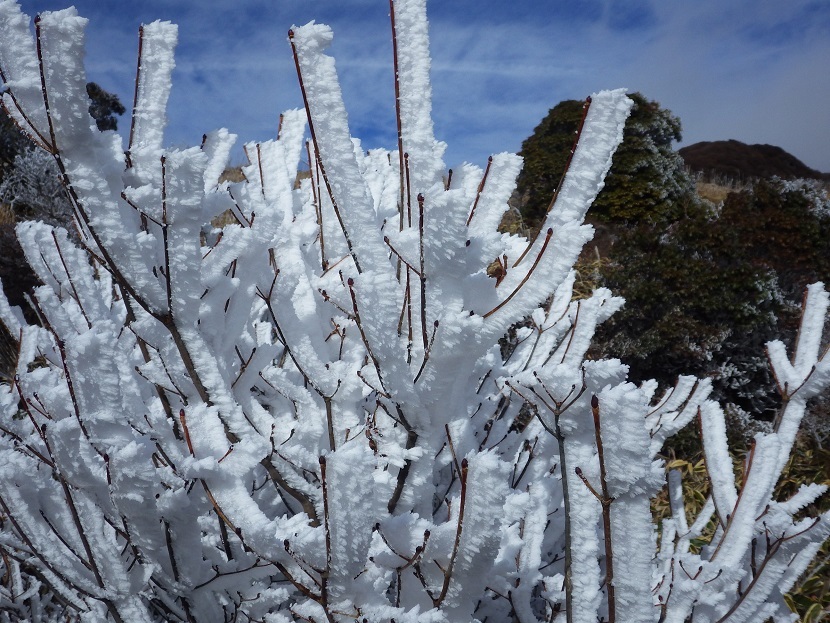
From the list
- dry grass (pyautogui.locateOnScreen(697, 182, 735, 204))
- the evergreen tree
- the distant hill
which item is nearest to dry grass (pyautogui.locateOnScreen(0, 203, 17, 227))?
the evergreen tree

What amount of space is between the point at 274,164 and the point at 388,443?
1.03m

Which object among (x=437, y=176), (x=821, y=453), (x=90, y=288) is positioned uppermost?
(x=90, y=288)

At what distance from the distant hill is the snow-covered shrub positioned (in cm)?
2718

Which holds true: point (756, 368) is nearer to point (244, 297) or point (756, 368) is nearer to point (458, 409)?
point (458, 409)

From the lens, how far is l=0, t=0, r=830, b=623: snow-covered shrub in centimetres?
101

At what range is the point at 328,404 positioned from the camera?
144 centimetres

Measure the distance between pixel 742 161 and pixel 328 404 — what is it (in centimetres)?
3143

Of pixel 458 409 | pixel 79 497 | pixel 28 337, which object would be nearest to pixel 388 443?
pixel 458 409

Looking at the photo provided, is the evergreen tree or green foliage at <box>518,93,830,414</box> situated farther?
the evergreen tree

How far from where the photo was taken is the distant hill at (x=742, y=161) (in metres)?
25.6

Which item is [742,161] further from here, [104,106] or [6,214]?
[6,214]

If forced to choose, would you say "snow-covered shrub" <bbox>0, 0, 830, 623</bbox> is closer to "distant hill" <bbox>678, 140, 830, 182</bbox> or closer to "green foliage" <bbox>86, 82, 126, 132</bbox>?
"green foliage" <bbox>86, 82, 126, 132</bbox>

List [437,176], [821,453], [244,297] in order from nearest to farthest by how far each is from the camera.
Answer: [437,176], [244,297], [821,453]

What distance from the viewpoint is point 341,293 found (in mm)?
1312
